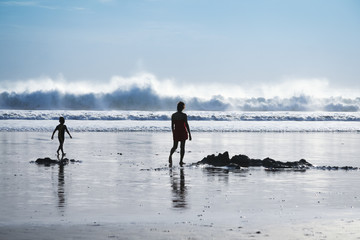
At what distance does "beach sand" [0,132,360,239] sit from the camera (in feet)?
26.9

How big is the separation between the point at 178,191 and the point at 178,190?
156 mm

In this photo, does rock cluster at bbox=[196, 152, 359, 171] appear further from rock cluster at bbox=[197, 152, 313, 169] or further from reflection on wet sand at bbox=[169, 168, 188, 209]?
reflection on wet sand at bbox=[169, 168, 188, 209]

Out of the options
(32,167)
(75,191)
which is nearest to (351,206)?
(75,191)

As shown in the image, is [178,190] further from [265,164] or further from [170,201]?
[265,164]

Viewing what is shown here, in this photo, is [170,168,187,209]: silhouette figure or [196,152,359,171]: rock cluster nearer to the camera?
[170,168,187,209]: silhouette figure

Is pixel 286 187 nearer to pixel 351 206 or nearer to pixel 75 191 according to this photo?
pixel 351 206

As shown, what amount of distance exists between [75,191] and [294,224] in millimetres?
5009

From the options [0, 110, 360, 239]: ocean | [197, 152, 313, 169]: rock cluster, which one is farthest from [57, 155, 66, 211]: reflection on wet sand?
[197, 152, 313, 169]: rock cluster

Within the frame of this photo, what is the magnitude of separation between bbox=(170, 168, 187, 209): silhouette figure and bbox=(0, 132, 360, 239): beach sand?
0.06ft

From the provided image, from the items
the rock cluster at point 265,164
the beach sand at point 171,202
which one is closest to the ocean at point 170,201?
the beach sand at point 171,202

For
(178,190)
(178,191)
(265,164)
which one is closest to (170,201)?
(178,191)

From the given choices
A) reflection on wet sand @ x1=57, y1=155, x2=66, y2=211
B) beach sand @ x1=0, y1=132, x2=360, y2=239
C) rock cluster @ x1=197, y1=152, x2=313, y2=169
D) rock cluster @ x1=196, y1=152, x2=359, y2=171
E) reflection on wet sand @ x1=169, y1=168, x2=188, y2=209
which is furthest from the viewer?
rock cluster @ x1=197, y1=152, x2=313, y2=169

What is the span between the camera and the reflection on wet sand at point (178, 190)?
418 inches

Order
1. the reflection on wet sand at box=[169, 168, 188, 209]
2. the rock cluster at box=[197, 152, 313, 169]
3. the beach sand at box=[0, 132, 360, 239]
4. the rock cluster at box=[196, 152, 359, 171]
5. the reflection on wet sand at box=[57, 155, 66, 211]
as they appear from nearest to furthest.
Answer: the beach sand at box=[0, 132, 360, 239] → the reflection on wet sand at box=[57, 155, 66, 211] → the reflection on wet sand at box=[169, 168, 188, 209] → the rock cluster at box=[196, 152, 359, 171] → the rock cluster at box=[197, 152, 313, 169]
